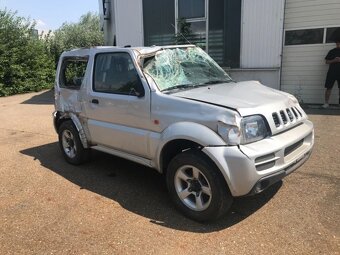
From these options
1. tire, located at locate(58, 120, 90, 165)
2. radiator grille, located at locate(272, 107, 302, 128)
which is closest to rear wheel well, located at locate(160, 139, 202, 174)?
radiator grille, located at locate(272, 107, 302, 128)

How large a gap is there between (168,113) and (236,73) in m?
7.04

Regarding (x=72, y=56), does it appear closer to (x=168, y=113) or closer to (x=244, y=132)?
(x=168, y=113)

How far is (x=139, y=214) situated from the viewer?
4.11 m

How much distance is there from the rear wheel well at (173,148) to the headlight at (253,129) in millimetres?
526

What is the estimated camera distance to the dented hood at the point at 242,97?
3699 millimetres

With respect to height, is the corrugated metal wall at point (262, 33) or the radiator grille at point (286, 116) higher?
the corrugated metal wall at point (262, 33)

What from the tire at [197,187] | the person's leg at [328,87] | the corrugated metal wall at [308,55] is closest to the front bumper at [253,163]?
the tire at [197,187]

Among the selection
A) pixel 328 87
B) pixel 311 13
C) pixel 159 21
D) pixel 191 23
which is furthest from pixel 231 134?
pixel 159 21

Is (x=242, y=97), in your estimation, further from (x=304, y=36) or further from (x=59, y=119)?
(x=304, y=36)

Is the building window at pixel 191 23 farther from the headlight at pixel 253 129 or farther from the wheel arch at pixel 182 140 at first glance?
the headlight at pixel 253 129

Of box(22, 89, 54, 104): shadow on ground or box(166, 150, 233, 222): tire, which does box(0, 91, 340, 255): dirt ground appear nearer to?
box(166, 150, 233, 222): tire

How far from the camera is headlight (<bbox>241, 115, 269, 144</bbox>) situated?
3525mm

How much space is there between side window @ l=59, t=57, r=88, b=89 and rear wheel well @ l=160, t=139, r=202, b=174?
2.03m

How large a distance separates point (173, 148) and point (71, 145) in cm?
240
